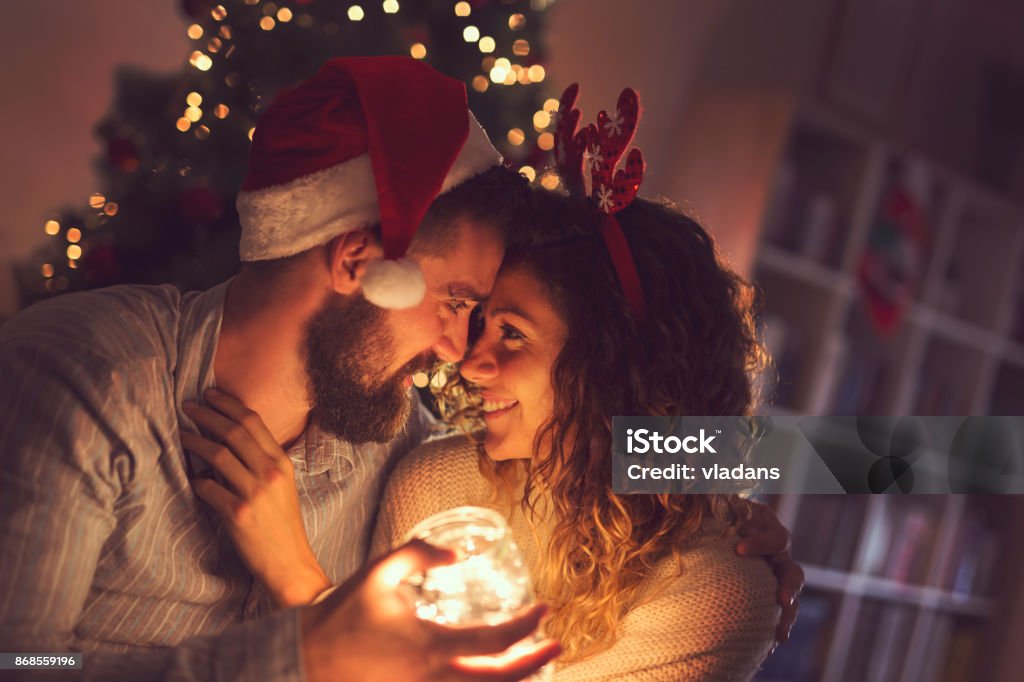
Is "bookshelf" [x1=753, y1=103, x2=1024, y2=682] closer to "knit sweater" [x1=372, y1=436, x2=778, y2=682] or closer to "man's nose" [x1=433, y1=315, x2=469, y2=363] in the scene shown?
"knit sweater" [x1=372, y1=436, x2=778, y2=682]

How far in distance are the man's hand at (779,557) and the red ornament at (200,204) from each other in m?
1.10

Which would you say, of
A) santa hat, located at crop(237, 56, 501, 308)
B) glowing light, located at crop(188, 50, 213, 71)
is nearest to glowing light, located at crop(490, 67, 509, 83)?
glowing light, located at crop(188, 50, 213, 71)

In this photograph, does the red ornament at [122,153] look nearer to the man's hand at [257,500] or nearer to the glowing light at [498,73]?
the glowing light at [498,73]

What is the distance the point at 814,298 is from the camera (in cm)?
288

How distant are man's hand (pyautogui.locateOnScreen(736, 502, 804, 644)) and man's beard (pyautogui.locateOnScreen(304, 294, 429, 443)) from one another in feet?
1.68

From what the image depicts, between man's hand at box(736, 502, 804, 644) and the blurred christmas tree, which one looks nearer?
man's hand at box(736, 502, 804, 644)

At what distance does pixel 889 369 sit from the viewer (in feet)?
10.0

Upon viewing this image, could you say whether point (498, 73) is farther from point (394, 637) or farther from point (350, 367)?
point (394, 637)

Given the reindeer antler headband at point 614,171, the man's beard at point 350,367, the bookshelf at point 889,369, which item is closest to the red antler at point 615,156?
the reindeer antler headband at point 614,171

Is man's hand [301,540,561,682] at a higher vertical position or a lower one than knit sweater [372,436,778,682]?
higher

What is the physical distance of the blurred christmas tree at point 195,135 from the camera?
1.81m

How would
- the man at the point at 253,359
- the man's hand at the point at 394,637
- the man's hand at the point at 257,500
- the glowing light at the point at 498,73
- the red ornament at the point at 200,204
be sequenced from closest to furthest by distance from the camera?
the man's hand at the point at 394,637 < the man at the point at 253,359 < the man's hand at the point at 257,500 < the red ornament at the point at 200,204 < the glowing light at the point at 498,73

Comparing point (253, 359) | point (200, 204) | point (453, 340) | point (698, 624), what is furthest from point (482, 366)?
point (200, 204)

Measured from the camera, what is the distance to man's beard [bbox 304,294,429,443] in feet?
3.90
